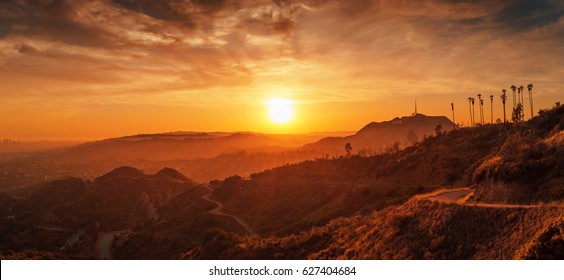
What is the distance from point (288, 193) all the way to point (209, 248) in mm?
56174

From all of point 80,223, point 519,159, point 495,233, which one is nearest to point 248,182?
point 80,223

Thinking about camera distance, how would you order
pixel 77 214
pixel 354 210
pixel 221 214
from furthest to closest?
pixel 77 214
pixel 221 214
pixel 354 210

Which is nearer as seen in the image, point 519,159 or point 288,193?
point 519,159

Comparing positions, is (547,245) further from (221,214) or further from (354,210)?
(221,214)

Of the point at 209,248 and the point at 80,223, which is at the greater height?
the point at 209,248

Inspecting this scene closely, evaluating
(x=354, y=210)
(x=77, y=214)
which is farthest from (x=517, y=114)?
(x=77, y=214)

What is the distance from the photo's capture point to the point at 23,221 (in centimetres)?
15875

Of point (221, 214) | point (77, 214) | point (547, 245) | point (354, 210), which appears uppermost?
point (547, 245)

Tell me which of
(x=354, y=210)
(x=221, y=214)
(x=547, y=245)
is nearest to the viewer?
(x=547, y=245)

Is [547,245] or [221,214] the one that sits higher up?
[547,245]

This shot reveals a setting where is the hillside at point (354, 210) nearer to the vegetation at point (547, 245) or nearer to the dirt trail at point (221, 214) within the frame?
the vegetation at point (547, 245)

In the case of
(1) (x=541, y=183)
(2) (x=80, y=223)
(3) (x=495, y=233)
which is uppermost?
(1) (x=541, y=183)

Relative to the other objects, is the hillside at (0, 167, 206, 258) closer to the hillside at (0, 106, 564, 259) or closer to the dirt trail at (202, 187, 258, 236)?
the hillside at (0, 106, 564, 259)
